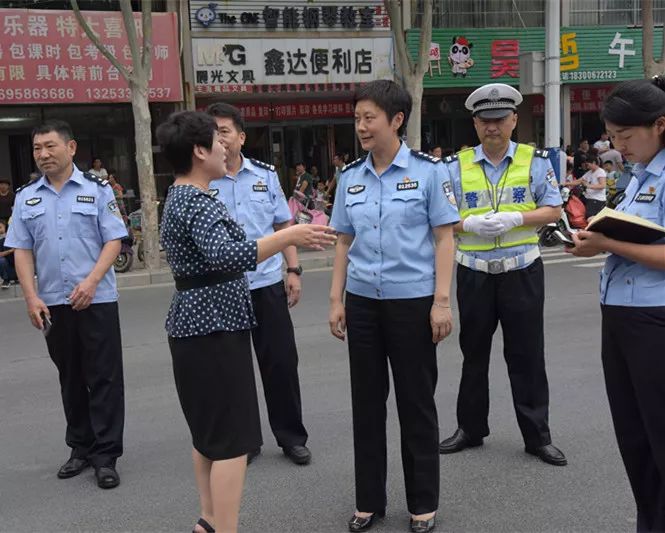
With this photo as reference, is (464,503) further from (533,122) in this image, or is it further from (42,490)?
(533,122)

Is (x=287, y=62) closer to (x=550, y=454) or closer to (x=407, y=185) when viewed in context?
(x=550, y=454)

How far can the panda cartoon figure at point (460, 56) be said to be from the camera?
58.0ft

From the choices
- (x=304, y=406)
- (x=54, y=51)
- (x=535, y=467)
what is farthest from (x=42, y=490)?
(x=54, y=51)

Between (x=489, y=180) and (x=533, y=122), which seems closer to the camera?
(x=489, y=180)

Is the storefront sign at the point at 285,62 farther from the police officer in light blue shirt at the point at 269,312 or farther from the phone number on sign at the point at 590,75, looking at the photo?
the police officer in light blue shirt at the point at 269,312

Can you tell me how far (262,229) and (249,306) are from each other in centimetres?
126

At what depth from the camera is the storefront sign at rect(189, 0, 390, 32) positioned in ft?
50.3

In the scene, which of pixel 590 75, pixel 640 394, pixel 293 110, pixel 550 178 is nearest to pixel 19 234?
pixel 550 178

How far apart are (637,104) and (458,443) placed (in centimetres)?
220

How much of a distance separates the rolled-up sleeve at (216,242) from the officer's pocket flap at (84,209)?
1370 millimetres

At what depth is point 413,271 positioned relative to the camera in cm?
320

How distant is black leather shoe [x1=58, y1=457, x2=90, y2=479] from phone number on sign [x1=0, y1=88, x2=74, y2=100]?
37.4ft

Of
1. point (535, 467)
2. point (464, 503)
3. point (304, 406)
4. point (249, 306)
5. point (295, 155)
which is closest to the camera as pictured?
point (249, 306)

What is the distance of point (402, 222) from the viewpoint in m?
3.20
